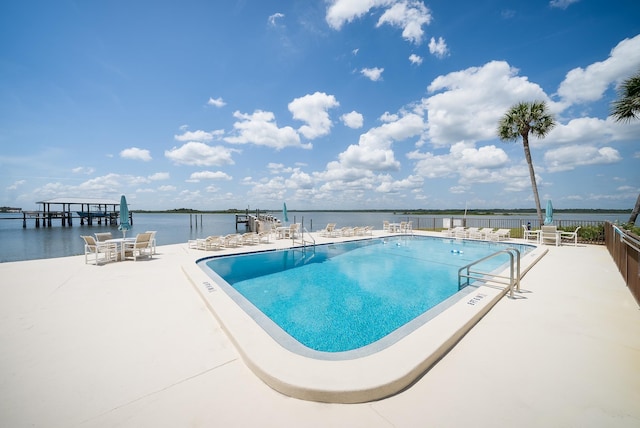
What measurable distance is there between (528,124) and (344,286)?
1739 cm

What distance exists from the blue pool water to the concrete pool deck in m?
1.46

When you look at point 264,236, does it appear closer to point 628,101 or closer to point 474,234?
point 474,234

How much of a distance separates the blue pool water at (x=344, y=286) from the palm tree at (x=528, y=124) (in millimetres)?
7254

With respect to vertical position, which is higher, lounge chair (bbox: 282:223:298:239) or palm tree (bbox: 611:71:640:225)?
palm tree (bbox: 611:71:640:225)

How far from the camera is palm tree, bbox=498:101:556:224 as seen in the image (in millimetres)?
15016

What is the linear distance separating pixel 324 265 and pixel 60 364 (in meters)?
7.04

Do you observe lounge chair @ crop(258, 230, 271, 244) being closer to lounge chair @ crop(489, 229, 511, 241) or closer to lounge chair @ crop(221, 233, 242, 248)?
lounge chair @ crop(221, 233, 242, 248)

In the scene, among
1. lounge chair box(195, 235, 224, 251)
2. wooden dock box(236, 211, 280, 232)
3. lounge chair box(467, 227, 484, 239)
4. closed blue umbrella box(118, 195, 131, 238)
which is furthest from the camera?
wooden dock box(236, 211, 280, 232)

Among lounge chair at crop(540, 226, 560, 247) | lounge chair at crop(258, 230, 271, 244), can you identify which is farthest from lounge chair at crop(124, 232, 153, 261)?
lounge chair at crop(540, 226, 560, 247)

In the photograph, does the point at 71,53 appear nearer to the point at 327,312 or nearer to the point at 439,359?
the point at 327,312

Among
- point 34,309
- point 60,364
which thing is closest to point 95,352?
point 60,364

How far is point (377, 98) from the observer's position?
763 inches

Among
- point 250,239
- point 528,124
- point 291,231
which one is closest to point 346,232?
point 291,231

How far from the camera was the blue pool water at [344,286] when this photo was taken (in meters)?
4.31
